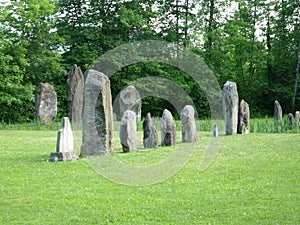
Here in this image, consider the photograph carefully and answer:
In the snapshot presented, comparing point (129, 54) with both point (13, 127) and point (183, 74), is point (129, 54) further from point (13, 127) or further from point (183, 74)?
point (13, 127)

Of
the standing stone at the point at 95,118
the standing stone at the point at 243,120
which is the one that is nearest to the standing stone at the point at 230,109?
the standing stone at the point at 243,120

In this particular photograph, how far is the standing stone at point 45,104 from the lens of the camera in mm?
26547

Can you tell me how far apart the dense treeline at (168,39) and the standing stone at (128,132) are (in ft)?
56.4

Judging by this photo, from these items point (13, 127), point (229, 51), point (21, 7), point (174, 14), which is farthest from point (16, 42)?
point (229, 51)

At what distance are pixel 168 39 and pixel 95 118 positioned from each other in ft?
79.0

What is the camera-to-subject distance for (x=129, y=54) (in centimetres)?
3531

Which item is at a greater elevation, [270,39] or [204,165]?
[270,39]

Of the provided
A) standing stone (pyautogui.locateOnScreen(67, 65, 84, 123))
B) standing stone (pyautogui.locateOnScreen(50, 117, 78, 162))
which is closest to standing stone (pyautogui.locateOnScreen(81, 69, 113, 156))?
standing stone (pyautogui.locateOnScreen(50, 117, 78, 162))

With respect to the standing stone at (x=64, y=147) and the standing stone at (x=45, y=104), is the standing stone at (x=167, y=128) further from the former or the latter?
the standing stone at (x=45, y=104)

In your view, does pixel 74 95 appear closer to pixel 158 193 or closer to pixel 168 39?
pixel 168 39

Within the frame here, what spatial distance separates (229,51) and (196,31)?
3.70 meters

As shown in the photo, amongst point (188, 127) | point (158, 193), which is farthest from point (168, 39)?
point (158, 193)

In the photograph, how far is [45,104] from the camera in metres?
26.8

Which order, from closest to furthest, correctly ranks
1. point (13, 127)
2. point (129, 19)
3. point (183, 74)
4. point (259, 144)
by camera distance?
point (259, 144) → point (13, 127) → point (129, 19) → point (183, 74)
